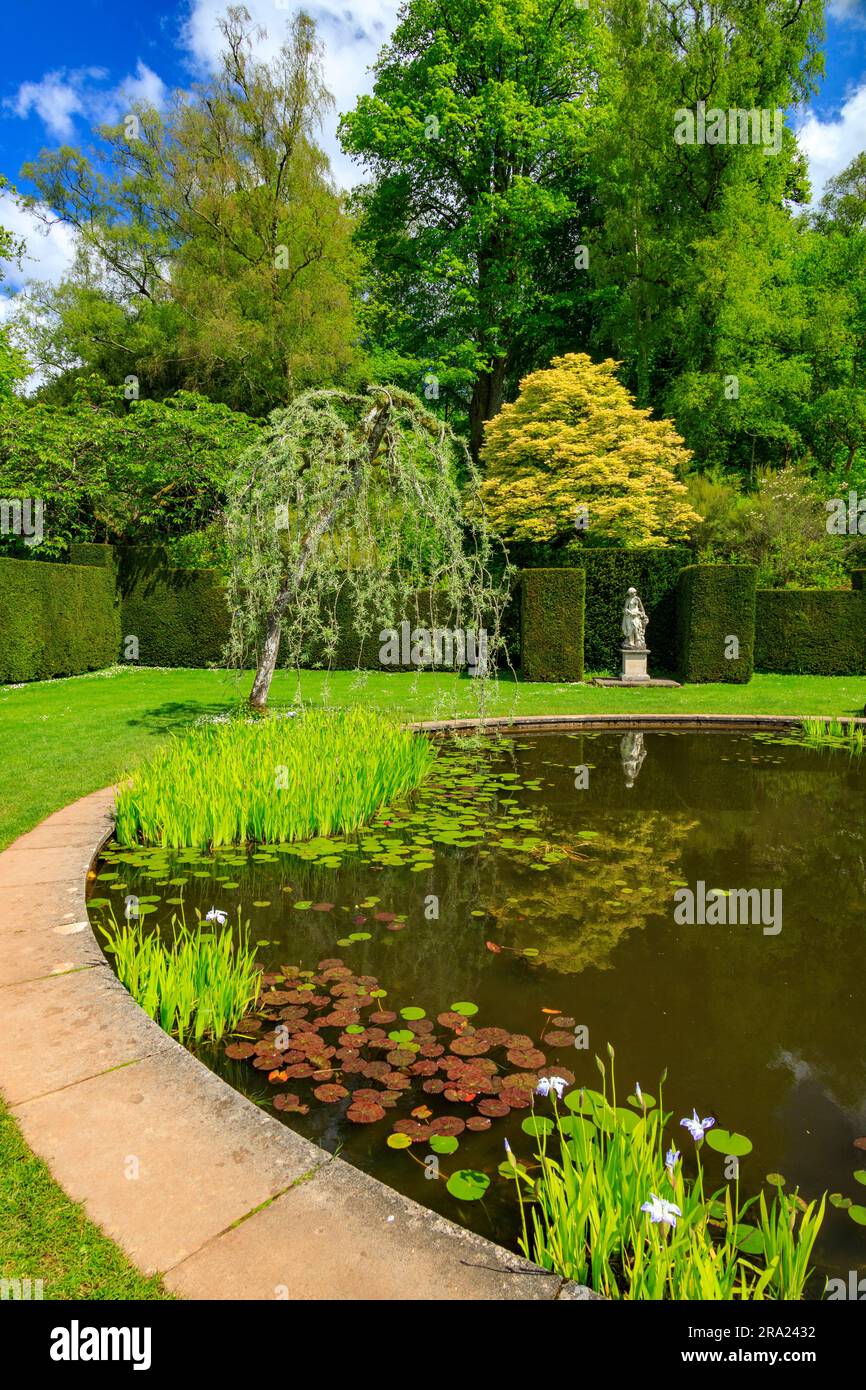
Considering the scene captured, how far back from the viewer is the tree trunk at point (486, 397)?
90.3 feet

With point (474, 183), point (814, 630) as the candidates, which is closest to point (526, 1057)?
point (814, 630)

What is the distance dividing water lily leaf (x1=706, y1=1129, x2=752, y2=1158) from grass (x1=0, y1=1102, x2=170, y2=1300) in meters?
1.64

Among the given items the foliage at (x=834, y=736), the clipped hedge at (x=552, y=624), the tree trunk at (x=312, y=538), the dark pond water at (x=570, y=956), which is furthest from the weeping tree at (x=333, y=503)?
the clipped hedge at (x=552, y=624)

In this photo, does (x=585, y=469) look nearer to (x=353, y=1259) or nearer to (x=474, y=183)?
(x=474, y=183)

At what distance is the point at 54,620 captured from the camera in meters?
15.8

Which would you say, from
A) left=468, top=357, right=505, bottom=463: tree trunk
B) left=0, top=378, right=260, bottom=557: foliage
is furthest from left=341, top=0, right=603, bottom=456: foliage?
left=0, top=378, right=260, bottom=557: foliage

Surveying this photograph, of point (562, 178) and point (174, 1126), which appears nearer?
point (174, 1126)

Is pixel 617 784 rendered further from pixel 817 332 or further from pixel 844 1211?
pixel 817 332

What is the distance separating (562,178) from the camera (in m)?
26.0

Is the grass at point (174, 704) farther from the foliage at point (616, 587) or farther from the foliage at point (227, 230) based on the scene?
the foliage at point (227, 230)

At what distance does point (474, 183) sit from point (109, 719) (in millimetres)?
23293

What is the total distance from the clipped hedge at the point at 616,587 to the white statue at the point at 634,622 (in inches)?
29.0

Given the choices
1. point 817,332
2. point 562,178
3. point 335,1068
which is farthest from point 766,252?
point 335,1068

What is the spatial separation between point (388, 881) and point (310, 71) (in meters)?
27.6
